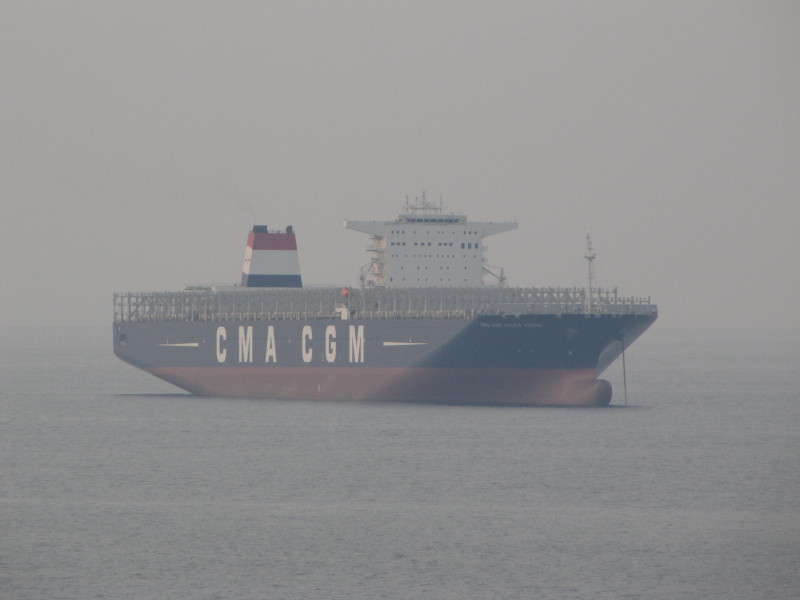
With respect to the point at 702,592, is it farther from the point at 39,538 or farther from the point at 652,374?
the point at 652,374

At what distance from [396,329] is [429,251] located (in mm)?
7437

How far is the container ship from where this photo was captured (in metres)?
51.8

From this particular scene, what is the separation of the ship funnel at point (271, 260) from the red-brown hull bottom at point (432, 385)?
8093 millimetres

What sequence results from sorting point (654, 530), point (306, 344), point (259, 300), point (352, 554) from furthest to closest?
point (259, 300)
point (306, 344)
point (654, 530)
point (352, 554)

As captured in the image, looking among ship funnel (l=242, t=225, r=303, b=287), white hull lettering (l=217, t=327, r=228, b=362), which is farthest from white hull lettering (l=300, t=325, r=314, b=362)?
ship funnel (l=242, t=225, r=303, b=287)

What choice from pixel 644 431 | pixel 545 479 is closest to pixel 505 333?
pixel 644 431

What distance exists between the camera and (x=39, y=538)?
102 feet

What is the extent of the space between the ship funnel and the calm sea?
513 inches

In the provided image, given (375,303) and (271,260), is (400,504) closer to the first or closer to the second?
(375,303)

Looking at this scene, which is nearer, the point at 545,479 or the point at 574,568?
the point at 574,568

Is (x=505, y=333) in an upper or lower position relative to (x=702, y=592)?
upper

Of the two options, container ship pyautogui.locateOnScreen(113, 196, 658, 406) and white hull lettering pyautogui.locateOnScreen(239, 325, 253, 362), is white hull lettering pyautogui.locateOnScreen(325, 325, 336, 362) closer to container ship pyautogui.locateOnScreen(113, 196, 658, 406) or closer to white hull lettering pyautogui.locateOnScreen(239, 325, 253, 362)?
container ship pyautogui.locateOnScreen(113, 196, 658, 406)

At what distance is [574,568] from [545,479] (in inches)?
375

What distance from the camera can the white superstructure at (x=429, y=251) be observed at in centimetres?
6078
